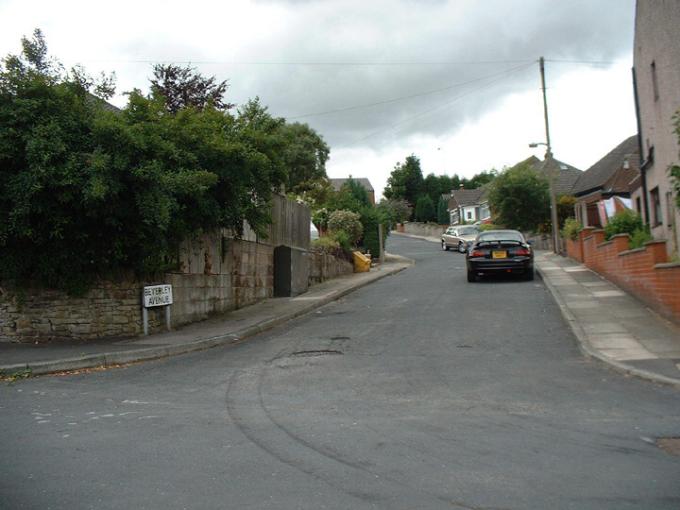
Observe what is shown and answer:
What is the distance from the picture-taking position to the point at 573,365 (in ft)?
29.0

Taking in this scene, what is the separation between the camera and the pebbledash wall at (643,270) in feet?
36.8

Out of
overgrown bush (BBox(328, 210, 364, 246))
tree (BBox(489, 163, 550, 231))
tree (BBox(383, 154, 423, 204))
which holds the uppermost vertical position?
tree (BBox(383, 154, 423, 204))

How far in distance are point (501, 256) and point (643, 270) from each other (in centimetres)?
640

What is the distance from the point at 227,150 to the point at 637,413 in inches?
349

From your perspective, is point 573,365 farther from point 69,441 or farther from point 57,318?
point 57,318

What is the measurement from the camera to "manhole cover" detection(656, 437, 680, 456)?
17.2 feet

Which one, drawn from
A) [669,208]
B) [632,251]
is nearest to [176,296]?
[632,251]

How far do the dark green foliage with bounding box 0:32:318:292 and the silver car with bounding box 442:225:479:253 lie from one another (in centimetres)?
2982

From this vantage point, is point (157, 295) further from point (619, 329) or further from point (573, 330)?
point (619, 329)

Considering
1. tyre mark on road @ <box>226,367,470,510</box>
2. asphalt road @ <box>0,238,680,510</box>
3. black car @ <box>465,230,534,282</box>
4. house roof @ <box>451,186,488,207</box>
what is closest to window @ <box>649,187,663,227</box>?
black car @ <box>465,230,534,282</box>

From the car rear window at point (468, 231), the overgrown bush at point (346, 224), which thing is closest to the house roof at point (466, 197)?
the car rear window at point (468, 231)

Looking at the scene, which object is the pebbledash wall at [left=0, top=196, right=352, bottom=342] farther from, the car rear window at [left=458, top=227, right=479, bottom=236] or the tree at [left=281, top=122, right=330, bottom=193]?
the car rear window at [left=458, top=227, right=479, bottom=236]

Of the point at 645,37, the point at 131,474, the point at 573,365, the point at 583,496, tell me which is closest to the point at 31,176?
the point at 131,474

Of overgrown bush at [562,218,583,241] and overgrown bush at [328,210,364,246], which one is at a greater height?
overgrown bush at [328,210,364,246]
